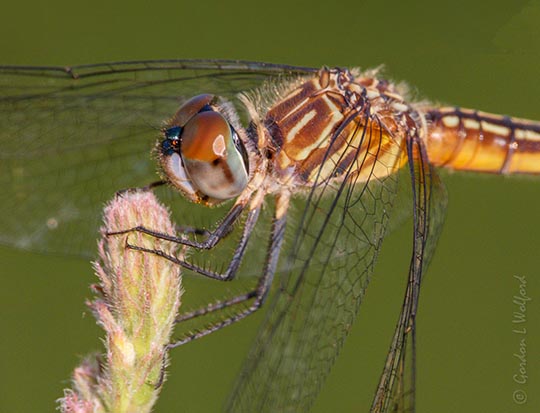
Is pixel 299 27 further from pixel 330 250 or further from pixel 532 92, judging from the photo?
pixel 330 250

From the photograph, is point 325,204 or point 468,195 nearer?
point 325,204

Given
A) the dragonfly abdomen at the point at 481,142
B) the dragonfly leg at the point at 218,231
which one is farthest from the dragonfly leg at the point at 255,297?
the dragonfly abdomen at the point at 481,142

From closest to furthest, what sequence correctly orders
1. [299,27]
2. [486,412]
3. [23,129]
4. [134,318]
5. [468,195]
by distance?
[134,318] → [23,129] → [486,412] → [468,195] → [299,27]

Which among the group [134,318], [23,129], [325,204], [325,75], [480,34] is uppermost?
[480,34]

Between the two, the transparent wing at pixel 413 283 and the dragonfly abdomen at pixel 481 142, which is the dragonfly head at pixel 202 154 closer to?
the transparent wing at pixel 413 283

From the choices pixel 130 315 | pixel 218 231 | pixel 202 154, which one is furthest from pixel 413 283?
pixel 130 315

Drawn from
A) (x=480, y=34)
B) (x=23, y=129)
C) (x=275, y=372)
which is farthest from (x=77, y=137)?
(x=480, y=34)

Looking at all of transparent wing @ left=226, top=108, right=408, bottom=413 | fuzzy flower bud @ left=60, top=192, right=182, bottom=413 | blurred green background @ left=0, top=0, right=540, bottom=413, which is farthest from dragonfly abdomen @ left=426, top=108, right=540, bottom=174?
fuzzy flower bud @ left=60, top=192, right=182, bottom=413

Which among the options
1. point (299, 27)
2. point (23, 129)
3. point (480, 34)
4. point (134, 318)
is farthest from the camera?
point (299, 27)
